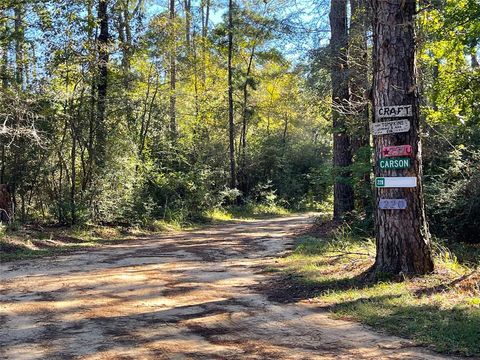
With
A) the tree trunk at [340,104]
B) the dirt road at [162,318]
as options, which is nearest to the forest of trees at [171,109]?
the tree trunk at [340,104]

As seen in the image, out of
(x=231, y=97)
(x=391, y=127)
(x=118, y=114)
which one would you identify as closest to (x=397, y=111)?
(x=391, y=127)

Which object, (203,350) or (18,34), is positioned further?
(18,34)

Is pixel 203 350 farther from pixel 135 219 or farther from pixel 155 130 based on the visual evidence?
pixel 155 130

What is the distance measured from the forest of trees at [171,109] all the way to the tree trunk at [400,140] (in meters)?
0.11

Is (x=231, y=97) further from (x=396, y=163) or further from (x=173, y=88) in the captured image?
(x=396, y=163)

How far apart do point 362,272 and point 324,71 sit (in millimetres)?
7083

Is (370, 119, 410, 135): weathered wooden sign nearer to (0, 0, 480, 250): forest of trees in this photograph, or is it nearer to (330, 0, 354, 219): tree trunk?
(0, 0, 480, 250): forest of trees

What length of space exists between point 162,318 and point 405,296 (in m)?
3.14

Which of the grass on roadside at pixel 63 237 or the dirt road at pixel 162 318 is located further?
the grass on roadside at pixel 63 237

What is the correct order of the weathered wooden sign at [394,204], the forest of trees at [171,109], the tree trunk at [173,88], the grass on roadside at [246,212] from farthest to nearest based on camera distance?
the grass on roadside at [246,212] < the tree trunk at [173,88] < the forest of trees at [171,109] < the weathered wooden sign at [394,204]

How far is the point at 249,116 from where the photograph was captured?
103 ft

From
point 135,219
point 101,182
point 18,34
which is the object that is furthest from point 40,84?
point 135,219

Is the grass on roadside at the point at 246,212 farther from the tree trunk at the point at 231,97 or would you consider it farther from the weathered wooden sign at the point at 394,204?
the weathered wooden sign at the point at 394,204

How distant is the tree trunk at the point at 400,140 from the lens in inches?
277
